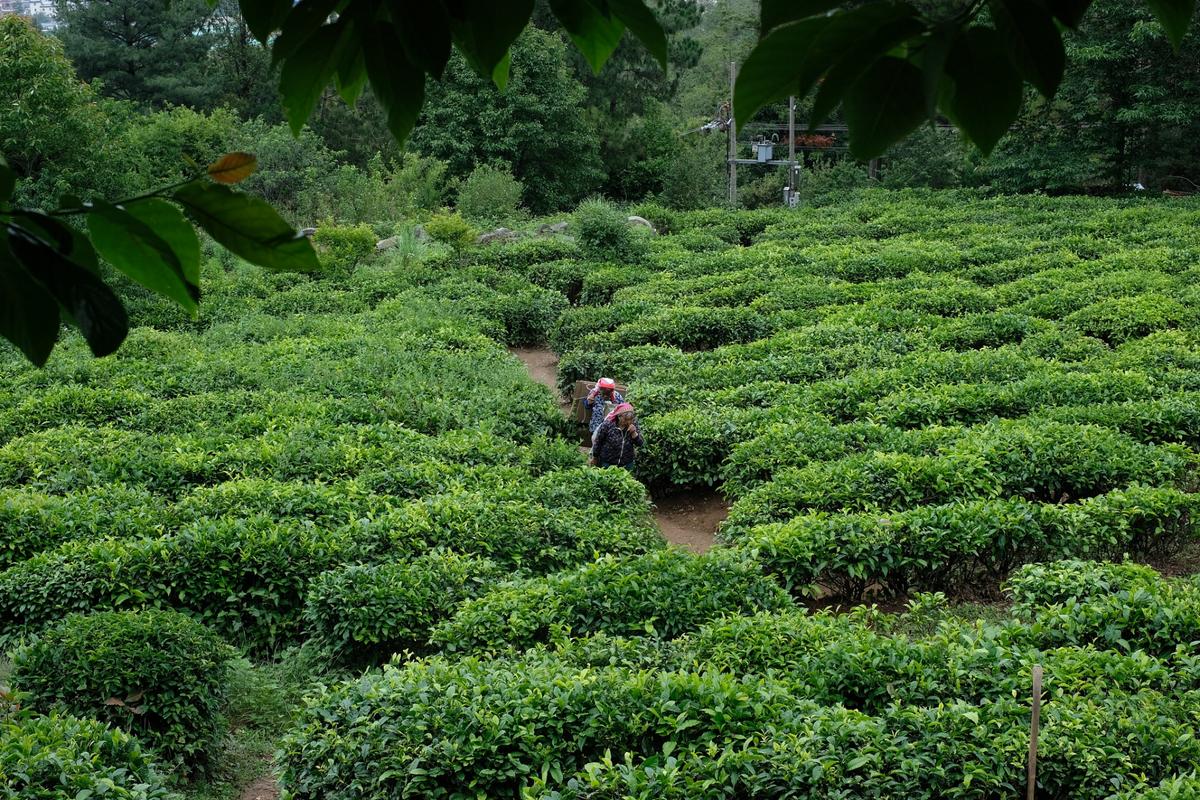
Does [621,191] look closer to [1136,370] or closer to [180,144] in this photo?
[180,144]

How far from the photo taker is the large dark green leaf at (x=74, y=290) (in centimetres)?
85

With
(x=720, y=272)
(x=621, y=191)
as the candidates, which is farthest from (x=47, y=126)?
(x=621, y=191)

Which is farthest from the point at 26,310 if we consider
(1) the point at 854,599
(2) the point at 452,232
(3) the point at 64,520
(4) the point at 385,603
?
(2) the point at 452,232

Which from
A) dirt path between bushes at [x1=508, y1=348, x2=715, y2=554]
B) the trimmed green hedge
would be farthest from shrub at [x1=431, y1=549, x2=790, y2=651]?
dirt path between bushes at [x1=508, y1=348, x2=715, y2=554]

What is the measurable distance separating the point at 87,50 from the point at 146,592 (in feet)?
93.6

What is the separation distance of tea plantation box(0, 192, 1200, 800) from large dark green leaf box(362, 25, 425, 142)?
10.4 feet

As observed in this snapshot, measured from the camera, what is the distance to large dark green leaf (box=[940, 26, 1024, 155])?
896mm

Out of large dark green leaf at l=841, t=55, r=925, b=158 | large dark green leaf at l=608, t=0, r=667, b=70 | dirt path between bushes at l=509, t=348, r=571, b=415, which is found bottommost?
dirt path between bushes at l=509, t=348, r=571, b=415

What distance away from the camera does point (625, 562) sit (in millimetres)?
5996

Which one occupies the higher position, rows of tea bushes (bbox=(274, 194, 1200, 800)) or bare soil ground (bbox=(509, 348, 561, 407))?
rows of tea bushes (bbox=(274, 194, 1200, 800))

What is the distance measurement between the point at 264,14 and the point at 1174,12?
2.86ft

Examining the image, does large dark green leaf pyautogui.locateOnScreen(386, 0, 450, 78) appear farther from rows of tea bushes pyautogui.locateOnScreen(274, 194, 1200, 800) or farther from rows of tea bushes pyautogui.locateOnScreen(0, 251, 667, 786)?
rows of tea bushes pyautogui.locateOnScreen(0, 251, 667, 786)

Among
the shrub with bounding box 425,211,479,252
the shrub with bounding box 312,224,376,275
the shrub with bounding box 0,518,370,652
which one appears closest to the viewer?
the shrub with bounding box 0,518,370,652

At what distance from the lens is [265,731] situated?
5414 mm
